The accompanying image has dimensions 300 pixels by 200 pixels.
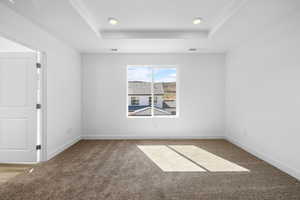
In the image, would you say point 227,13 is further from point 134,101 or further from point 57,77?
point 57,77

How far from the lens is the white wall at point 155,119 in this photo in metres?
4.42

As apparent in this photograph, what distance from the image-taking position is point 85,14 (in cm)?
252

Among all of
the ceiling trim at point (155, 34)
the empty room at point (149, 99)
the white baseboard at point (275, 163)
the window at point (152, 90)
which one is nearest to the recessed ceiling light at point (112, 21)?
the empty room at point (149, 99)

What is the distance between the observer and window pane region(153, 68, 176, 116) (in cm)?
461

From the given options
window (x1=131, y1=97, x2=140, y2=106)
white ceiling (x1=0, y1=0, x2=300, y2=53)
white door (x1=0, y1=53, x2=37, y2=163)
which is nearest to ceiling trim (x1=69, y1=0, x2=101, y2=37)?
white ceiling (x1=0, y1=0, x2=300, y2=53)

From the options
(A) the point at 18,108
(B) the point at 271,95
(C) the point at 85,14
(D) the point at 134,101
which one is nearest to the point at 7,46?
(A) the point at 18,108

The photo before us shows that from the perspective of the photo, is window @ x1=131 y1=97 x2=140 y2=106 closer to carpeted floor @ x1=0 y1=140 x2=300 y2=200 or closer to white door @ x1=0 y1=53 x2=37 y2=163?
carpeted floor @ x1=0 y1=140 x2=300 y2=200

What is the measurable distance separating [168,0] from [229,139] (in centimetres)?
367

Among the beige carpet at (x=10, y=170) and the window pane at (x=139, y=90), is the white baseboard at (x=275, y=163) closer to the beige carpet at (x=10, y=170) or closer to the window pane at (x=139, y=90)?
the window pane at (x=139, y=90)

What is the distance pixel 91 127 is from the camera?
174 inches

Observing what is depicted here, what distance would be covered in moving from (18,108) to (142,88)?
285 centimetres

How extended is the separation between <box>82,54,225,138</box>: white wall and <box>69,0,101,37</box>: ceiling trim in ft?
4.82

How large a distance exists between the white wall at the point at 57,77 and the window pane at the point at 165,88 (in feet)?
7.09

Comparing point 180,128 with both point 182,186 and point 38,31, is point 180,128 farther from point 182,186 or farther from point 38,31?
point 38,31
